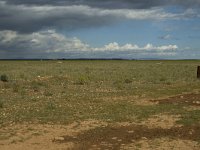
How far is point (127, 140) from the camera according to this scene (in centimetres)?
1180

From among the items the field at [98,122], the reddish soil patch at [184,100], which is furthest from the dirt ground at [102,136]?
the reddish soil patch at [184,100]

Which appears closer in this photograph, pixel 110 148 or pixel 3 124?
pixel 110 148

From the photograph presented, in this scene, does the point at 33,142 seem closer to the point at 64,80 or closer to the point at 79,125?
the point at 79,125

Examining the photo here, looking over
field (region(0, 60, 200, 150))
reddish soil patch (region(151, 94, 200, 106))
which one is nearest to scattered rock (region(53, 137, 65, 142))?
field (region(0, 60, 200, 150))

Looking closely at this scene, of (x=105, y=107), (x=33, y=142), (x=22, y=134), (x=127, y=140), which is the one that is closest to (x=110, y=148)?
(x=127, y=140)

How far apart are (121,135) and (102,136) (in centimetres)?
55

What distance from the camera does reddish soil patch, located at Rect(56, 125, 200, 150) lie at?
11375 millimetres

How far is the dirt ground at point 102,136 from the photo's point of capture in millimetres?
11195

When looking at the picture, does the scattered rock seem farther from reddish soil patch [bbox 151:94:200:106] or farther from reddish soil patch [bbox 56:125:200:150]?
reddish soil patch [bbox 151:94:200:106]

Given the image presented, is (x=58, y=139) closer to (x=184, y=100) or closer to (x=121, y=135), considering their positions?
(x=121, y=135)

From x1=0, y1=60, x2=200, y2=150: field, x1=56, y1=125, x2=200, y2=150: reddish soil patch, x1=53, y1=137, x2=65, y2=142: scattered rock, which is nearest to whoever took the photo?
x1=56, y1=125, x2=200, y2=150: reddish soil patch

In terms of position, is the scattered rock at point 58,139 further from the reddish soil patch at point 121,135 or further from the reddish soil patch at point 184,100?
the reddish soil patch at point 184,100

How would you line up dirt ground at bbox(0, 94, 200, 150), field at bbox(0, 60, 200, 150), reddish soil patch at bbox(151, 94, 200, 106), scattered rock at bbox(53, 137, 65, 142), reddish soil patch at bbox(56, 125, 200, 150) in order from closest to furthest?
1. dirt ground at bbox(0, 94, 200, 150)
2. reddish soil patch at bbox(56, 125, 200, 150)
3. field at bbox(0, 60, 200, 150)
4. scattered rock at bbox(53, 137, 65, 142)
5. reddish soil patch at bbox(151, 94, 200, 106)

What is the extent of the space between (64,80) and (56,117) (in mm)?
17154
